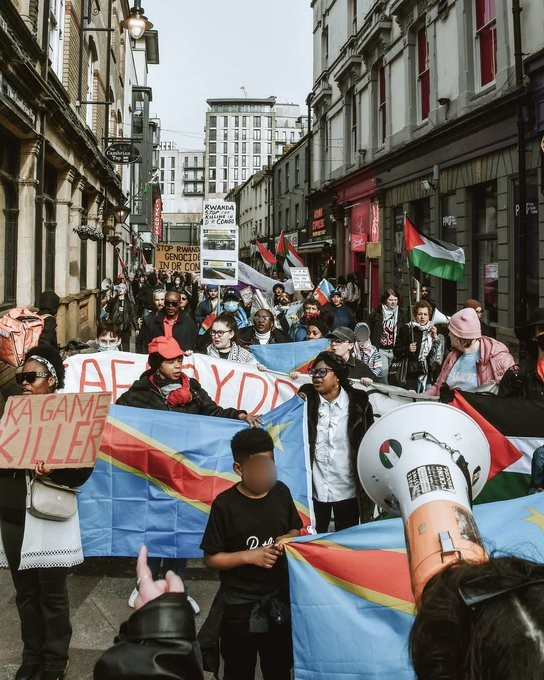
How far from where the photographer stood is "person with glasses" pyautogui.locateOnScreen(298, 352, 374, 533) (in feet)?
14.8

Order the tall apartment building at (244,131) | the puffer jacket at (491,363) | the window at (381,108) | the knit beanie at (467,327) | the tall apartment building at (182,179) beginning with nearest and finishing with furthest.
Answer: the puffer jacket at (491,363) < the knit beanie at (467,327) < the window at (381,108) < the tall apartment building at (244,131) < the tall apartment building at (182,179)

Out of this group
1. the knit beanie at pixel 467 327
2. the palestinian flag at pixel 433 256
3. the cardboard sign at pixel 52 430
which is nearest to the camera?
the cardboard sign at pixel 52 430

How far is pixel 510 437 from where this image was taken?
477 cm

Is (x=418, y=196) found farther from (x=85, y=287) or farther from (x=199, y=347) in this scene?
(x=199, y=347)

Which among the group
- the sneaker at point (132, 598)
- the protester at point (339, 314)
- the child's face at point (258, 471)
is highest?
the protester at point (339, 314)

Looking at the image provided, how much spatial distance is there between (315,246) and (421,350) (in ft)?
81.8

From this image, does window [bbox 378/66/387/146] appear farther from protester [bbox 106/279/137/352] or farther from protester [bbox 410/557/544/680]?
protester [bbox 410/557/544/680]

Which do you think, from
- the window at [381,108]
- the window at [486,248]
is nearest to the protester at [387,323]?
the window at [486,248]

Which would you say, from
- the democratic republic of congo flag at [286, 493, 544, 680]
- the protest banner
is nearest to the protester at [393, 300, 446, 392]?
the democratic republic of congo flag at [286, 493, 544, 680]

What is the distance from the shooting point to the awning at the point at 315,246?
104 feet

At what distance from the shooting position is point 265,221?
5747 centimetres

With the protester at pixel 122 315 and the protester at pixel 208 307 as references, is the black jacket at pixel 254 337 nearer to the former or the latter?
the protester at pixel 208 307

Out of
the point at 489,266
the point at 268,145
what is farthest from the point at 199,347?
the point at 268,145

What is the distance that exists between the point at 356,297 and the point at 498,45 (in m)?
8.97
